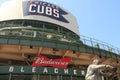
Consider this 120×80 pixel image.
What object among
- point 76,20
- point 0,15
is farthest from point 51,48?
point 76,20

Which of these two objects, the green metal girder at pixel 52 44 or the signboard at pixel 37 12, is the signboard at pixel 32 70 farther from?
the signboard at pixel 37 12

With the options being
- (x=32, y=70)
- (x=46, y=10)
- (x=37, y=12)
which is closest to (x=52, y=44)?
(x=32, y=70)

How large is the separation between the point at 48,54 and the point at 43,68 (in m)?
3.99

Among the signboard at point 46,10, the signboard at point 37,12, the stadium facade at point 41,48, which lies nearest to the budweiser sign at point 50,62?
the stadium facade at point 41,48

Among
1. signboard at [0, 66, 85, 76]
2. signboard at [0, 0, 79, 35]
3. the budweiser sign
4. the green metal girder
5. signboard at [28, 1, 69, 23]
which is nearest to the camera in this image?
signboard at [0, 66, 85, 76]

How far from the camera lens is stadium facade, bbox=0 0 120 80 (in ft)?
89.6

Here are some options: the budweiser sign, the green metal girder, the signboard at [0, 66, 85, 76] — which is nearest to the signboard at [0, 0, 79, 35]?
the green metal girder

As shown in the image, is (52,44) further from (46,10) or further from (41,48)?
(46,10)

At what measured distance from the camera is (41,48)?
2912 centimetres

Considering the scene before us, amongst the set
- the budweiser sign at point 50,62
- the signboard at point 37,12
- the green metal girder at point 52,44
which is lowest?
the budweiser sign at point 50,62

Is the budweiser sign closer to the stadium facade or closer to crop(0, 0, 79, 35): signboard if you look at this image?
the stadium facade

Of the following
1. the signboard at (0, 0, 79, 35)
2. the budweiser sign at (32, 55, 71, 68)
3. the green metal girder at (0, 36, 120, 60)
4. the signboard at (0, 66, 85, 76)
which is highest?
the signboard at (0, 0, 79, 35)

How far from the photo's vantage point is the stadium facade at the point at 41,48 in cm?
2731

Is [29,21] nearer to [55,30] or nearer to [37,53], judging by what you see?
[55,30]
